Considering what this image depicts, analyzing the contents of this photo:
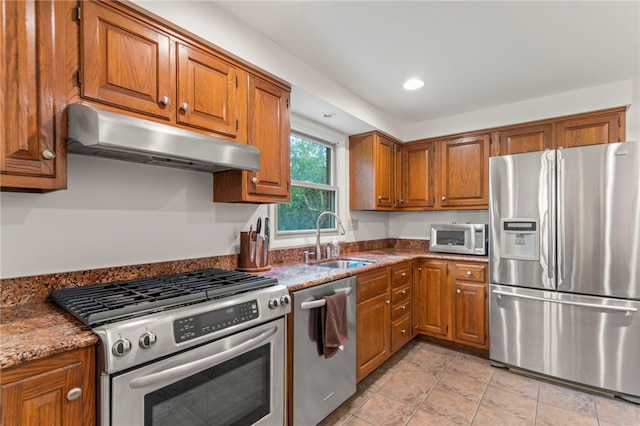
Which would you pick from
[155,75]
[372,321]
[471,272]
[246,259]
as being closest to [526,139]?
[471,272]

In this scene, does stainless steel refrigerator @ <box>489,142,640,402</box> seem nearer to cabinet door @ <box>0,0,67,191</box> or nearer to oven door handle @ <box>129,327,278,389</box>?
oven door handle @ <box>129,327,278,389</box>

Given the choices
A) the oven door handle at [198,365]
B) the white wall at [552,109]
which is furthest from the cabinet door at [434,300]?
the oven door handle at [198,365]

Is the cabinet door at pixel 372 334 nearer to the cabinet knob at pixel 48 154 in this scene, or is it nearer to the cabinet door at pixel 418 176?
the cabinet door at pixel 418 176

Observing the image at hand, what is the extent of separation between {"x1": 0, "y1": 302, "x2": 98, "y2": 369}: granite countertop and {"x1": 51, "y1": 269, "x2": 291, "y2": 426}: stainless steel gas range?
38mm

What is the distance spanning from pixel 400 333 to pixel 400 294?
36 centimetres

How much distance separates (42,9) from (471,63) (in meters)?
2.51

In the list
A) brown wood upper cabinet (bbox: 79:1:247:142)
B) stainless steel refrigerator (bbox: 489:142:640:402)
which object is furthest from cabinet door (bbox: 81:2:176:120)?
stainless steel refrigerator (bbox: 489:142:640:402)

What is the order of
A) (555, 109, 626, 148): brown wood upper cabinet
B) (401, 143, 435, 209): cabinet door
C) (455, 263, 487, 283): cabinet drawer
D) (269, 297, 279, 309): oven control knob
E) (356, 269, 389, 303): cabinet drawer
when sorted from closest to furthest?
(269, 297, 279, 309): oven control knob
(356, 269, 389, 303): cabinet drawer
(555, 109, 626, 148): brown wood upper cabinet
(455, 263, 487, 283): cabinet drawer
(401, 143, 435, 209): cabinet door

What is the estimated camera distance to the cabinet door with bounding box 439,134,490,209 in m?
3.24

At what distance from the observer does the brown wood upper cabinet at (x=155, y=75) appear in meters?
1.29

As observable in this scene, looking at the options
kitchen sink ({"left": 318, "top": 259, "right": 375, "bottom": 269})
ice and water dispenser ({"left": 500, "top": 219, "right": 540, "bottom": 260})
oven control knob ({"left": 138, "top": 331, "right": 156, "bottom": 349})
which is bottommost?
kitchen sink ({"left": 318, "top": 259, "right": 375, "bottom": 269})

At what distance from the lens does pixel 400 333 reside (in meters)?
2.85

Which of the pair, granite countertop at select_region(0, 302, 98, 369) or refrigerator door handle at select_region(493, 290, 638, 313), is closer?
granite countertop at select_region(0, 302, 98, 369)

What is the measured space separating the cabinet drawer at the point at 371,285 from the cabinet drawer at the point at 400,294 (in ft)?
0.55
